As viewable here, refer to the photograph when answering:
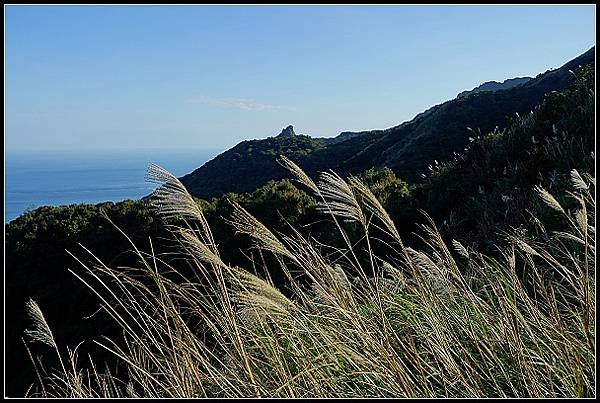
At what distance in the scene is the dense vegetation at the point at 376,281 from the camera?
215 centimetres

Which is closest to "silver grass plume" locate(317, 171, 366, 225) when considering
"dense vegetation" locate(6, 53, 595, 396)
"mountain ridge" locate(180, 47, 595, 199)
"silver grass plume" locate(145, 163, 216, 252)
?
"dense vegetation" locate(6, 53, 595, 396)

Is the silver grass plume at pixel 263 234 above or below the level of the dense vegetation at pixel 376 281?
above

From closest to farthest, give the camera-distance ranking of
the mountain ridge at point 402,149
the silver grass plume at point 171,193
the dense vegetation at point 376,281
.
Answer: the silver grass plume at point 171,193 < the dense vegetation at point 376,281 < the mountain ridge at point 402,149

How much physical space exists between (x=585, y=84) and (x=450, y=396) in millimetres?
8374

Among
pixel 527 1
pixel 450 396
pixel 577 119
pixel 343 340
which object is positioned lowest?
pixel 450 396

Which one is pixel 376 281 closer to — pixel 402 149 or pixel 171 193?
pixel 171 193

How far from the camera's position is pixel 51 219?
13203 mm

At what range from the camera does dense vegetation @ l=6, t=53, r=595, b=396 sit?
2.15 m

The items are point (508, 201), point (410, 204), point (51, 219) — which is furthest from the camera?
point (51, 219)

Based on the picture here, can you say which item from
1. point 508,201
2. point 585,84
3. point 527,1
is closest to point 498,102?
point 585,84

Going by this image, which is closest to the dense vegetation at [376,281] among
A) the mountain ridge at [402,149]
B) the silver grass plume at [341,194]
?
the silver grass plume at [341,194]

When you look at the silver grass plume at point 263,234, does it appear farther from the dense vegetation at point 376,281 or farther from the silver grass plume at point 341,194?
the silver grass plume at point 341,194

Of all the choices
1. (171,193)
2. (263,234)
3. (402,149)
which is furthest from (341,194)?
(402,149)

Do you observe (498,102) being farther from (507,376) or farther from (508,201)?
(507,376)
